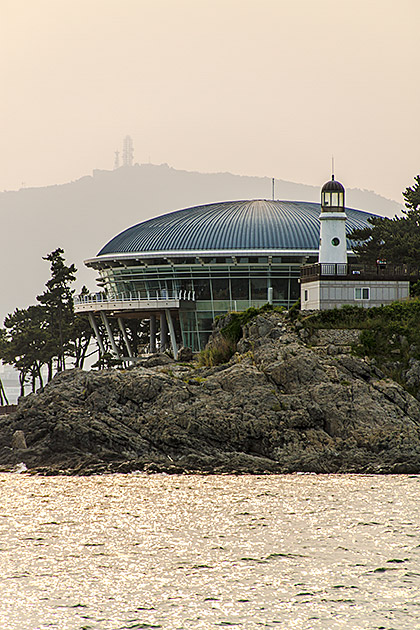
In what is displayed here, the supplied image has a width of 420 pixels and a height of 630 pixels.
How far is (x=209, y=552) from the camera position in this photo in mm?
29891

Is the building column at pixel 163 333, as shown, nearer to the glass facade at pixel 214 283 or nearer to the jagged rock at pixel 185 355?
the glass facade at pixel 214 283

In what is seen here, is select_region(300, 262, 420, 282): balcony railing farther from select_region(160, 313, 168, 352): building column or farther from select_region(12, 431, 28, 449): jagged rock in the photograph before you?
select_region(160, 313, 168, 352): building column

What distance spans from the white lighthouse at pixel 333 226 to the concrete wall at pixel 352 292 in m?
2.42

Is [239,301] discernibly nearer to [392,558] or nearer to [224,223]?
[224,223]

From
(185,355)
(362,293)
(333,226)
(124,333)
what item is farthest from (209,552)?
(124,333)

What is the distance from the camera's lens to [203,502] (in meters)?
37.5

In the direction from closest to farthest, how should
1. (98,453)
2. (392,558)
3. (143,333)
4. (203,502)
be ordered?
(392,558) < (203,502) < (98,453) < (143,333)

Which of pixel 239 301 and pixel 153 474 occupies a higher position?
pixel 239 301

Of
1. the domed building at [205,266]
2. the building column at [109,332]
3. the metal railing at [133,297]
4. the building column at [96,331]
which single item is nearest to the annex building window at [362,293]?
the domed building at [205,266]

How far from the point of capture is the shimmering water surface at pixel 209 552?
23.3m

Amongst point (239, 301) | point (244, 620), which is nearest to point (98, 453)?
point (244, 620)

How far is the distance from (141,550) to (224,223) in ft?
187

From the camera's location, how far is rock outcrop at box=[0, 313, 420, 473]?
147 ft

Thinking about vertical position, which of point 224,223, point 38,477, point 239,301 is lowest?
point 38,477
